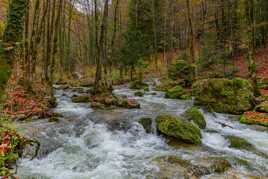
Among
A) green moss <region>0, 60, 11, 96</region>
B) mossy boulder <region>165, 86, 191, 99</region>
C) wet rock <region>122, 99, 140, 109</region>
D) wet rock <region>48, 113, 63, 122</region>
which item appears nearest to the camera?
green moss <region>0, 60, 11, 96</region>

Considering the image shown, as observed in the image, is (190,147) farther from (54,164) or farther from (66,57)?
(66,57)

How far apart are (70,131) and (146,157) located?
3329mm

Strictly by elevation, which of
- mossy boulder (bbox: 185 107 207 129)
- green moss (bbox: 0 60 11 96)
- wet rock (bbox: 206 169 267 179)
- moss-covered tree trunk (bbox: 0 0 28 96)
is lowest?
wet rock (bbox: 206 169 267 179)

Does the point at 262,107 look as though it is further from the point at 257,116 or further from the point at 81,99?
the point at 81,99

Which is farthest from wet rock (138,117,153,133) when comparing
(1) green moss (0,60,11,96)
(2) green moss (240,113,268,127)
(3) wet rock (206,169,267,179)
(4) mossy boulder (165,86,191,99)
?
(4) mossy boulder (165,86,191,99)

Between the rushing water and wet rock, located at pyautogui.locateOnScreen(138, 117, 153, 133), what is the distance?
0.18 metres

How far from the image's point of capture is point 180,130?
8.77 m

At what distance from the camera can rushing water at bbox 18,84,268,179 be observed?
6660mm

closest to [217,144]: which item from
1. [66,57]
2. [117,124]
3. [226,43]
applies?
[117,124]

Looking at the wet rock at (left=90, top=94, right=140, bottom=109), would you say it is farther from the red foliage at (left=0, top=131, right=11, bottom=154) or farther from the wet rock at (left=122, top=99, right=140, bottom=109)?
the red foliage at (left=0, top=131, right=11, bottom=154)

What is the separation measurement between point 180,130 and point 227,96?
20.2 feet

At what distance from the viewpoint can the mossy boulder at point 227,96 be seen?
13.5 m

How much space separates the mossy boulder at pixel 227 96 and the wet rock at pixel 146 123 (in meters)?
4.78

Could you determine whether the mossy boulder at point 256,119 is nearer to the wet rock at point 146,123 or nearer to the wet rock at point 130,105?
the wet rock at point 146,123
